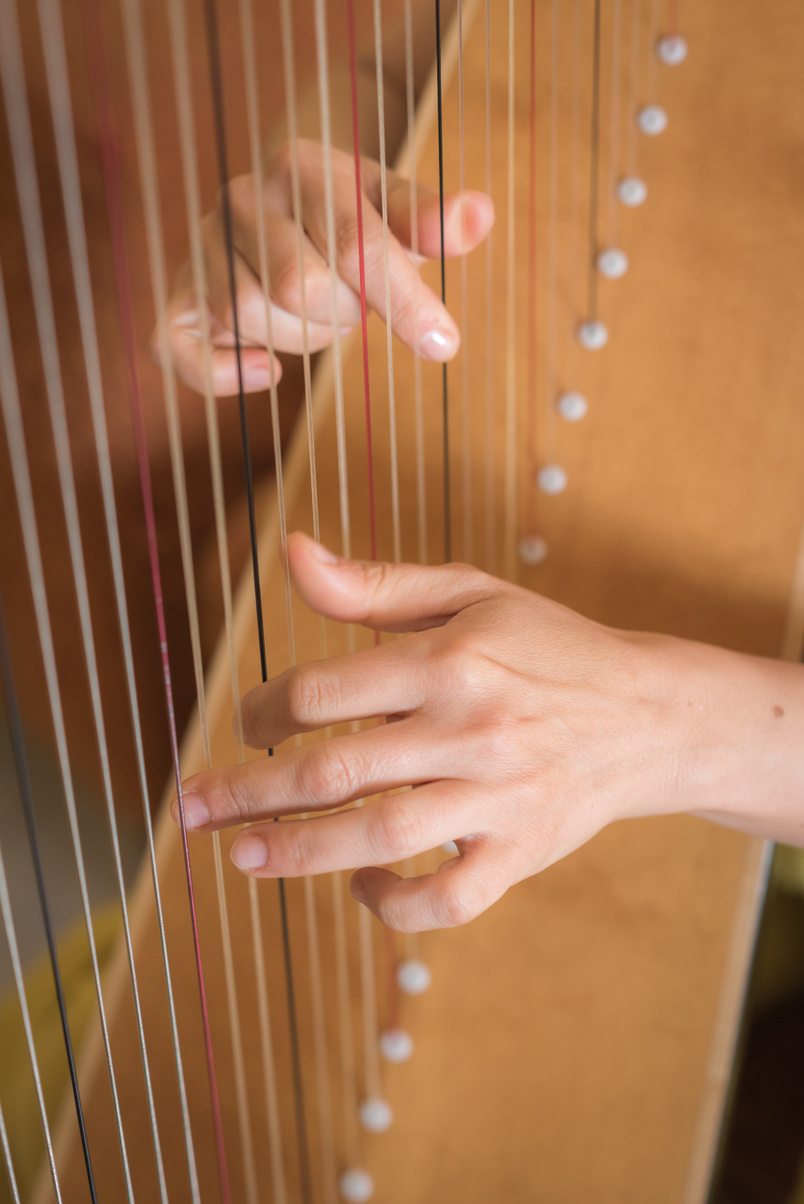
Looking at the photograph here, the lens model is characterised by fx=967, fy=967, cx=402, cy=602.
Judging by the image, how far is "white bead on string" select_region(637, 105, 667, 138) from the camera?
2.89ft

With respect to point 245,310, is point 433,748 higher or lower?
lower

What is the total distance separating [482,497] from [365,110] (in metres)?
0.38

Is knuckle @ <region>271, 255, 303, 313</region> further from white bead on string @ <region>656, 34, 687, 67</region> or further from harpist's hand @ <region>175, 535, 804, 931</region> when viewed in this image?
white bead on string @ <region>656, 34, 687, 67</region>

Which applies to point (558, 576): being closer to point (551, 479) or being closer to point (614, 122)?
point (551, 479)

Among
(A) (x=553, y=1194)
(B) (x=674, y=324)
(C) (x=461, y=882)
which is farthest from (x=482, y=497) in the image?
(A) (x=553, y=1194)

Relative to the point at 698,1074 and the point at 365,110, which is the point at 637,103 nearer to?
the point at 365,110

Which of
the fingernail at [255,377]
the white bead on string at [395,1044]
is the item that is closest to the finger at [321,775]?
the fingernail at [255,377]

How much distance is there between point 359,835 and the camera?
0.47 meters

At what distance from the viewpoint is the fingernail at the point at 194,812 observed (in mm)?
488

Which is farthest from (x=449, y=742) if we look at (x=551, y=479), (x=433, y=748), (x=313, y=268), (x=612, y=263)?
(x=612, y=263)

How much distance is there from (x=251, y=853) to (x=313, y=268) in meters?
0.38

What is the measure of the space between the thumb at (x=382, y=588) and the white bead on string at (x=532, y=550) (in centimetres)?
33

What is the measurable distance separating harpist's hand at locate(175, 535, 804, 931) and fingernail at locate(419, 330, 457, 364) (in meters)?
0.14

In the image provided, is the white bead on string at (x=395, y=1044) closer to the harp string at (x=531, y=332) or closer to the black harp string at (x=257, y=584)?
the black harp string at (x=257, y=584)
